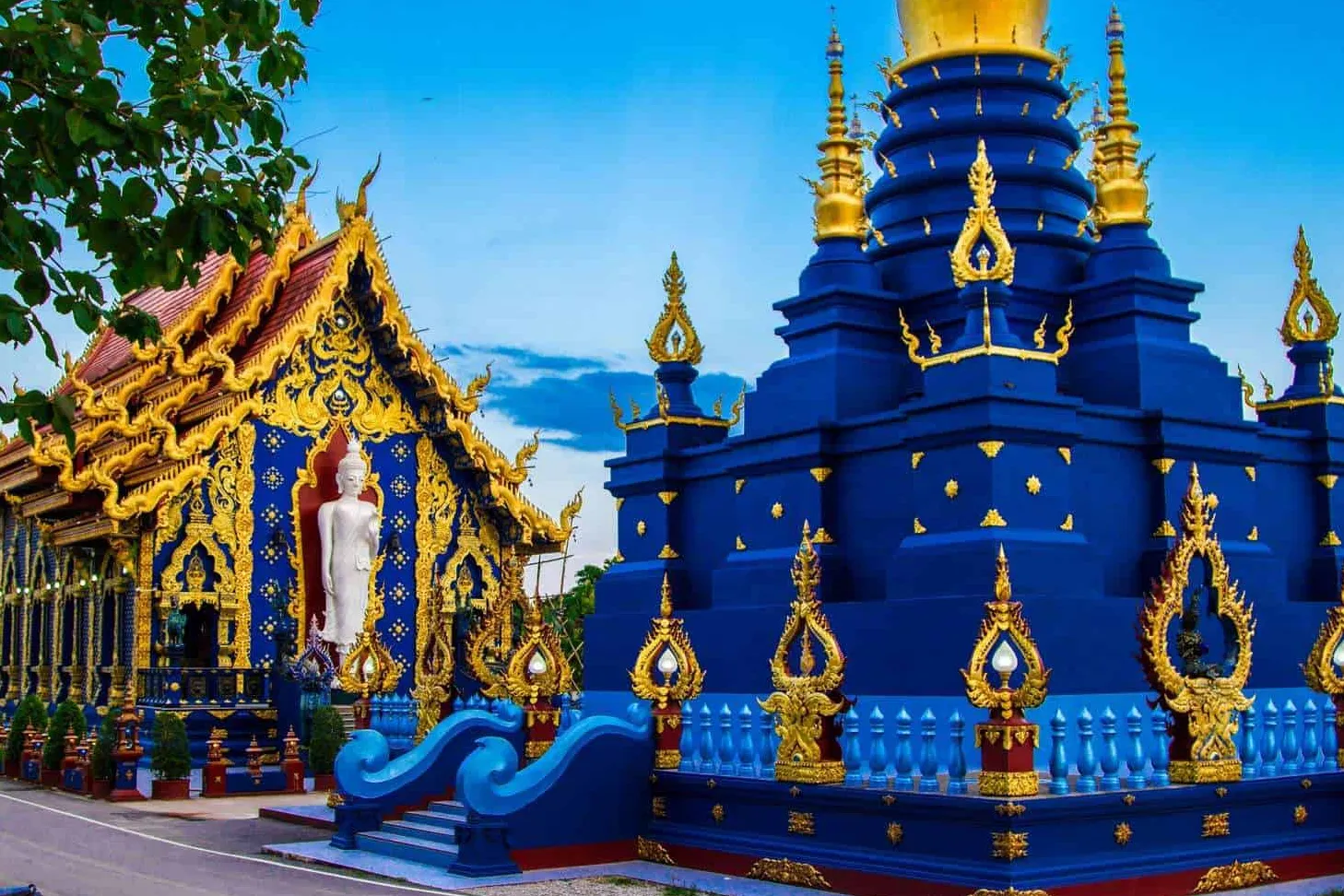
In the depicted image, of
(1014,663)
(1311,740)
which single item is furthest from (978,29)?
(1014,663)

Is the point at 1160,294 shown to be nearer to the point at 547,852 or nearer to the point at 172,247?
the point at 547,852

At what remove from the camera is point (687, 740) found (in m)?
15.1

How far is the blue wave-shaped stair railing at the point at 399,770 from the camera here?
1638 centimetres

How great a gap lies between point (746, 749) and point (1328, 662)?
15.8 feet

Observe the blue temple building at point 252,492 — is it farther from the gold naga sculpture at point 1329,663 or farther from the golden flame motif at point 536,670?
the gold naga sculpture at point 1329,663

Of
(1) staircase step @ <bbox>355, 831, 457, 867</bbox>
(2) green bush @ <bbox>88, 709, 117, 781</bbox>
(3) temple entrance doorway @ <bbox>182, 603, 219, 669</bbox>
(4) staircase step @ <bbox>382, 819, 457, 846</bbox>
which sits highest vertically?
(3) temple entrance doorway @ <bbox>182, 603, 219, 669</bbox>

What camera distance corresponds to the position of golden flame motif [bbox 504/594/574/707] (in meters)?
16.3

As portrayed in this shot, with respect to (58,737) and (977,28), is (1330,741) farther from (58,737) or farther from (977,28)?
(58,737)

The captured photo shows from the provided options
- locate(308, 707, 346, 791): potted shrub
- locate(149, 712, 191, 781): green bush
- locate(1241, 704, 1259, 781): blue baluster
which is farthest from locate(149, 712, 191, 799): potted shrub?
locate(1241, 704, 1259, 781): blue baluster

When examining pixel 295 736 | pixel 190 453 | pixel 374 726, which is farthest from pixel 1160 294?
pixel 190 453

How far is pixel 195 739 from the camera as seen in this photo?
25000 mm

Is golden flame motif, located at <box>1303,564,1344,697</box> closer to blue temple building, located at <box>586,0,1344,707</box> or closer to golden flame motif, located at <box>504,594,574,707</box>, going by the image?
blue temple building, located at <box>586,0,1344,707</box>

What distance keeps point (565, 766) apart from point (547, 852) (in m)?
0.73

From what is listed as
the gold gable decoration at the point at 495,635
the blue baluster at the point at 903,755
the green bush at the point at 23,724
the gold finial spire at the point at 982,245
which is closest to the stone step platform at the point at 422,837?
the gold gable decoration at the point at 495,635
